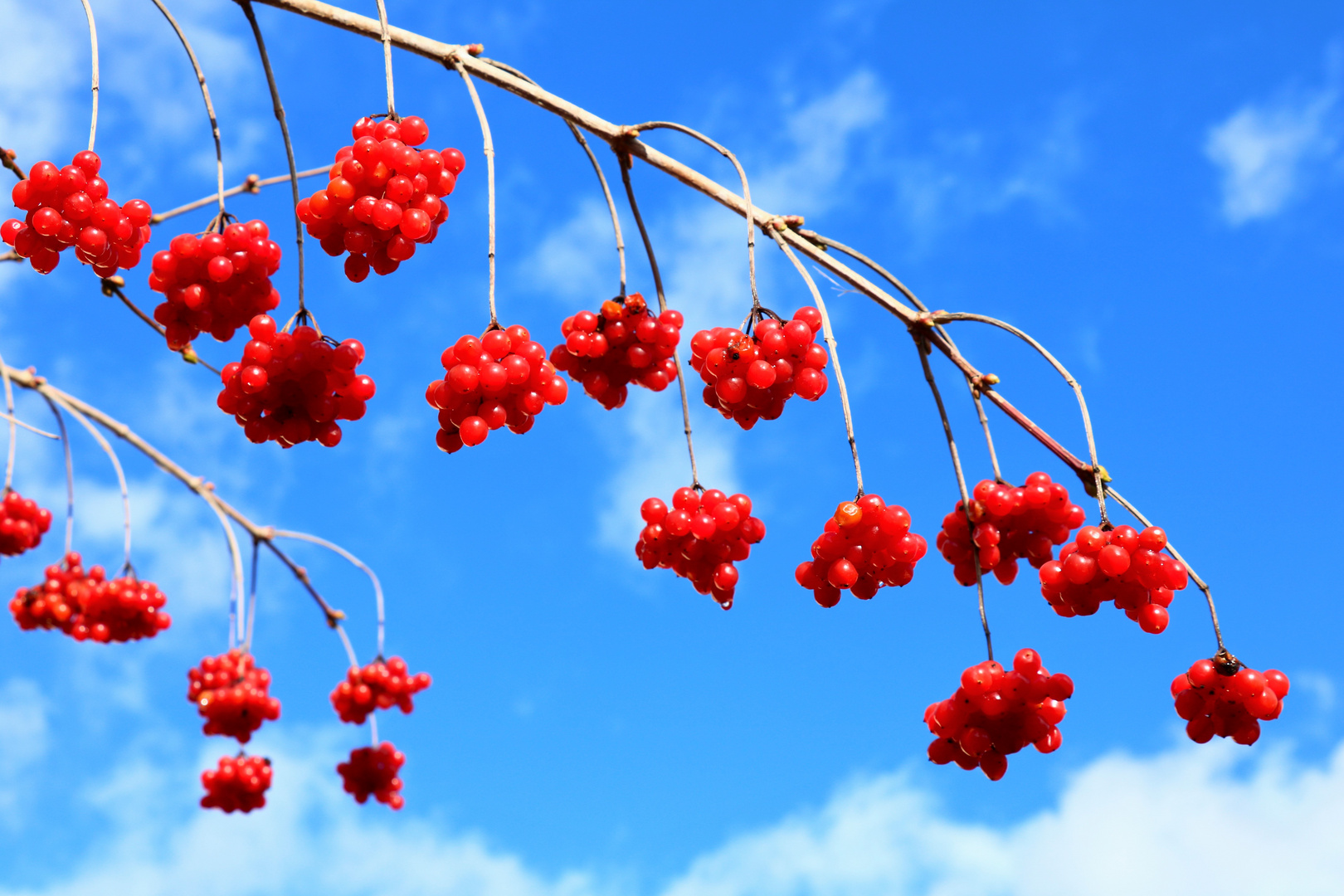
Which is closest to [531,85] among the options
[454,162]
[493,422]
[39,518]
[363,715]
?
[454,162]

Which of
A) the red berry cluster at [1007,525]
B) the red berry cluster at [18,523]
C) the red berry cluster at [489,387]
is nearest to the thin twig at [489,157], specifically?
the red berry cluster at [489,387]

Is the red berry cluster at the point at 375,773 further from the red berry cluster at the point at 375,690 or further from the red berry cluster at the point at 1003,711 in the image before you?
the red berry cluster at the point at 1003,711

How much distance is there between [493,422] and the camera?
269 cm

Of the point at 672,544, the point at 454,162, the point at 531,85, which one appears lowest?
the point at 672,544

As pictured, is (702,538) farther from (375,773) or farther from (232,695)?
(375,773)

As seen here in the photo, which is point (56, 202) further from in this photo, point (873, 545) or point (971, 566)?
point (971, 566)

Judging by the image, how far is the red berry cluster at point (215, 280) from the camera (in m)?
2.94

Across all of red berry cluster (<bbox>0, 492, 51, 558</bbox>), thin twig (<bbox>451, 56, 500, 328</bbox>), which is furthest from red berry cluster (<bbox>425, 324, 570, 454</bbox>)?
red berry cluster (<bbox>0, 492, 51, 558</bbox>)

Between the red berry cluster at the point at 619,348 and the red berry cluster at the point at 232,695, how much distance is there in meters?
4.19

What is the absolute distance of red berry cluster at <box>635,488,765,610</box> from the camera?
301cm

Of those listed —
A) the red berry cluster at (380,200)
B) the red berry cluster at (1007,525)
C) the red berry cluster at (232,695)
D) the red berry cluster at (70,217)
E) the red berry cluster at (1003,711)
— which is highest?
the red berry cluster at (232,695)

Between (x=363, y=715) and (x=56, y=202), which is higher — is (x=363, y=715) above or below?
above

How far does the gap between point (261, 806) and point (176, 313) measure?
16.3ft

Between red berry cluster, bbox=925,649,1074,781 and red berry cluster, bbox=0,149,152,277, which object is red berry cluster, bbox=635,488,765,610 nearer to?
red berry cluster, bbox=925,649,1074,781
